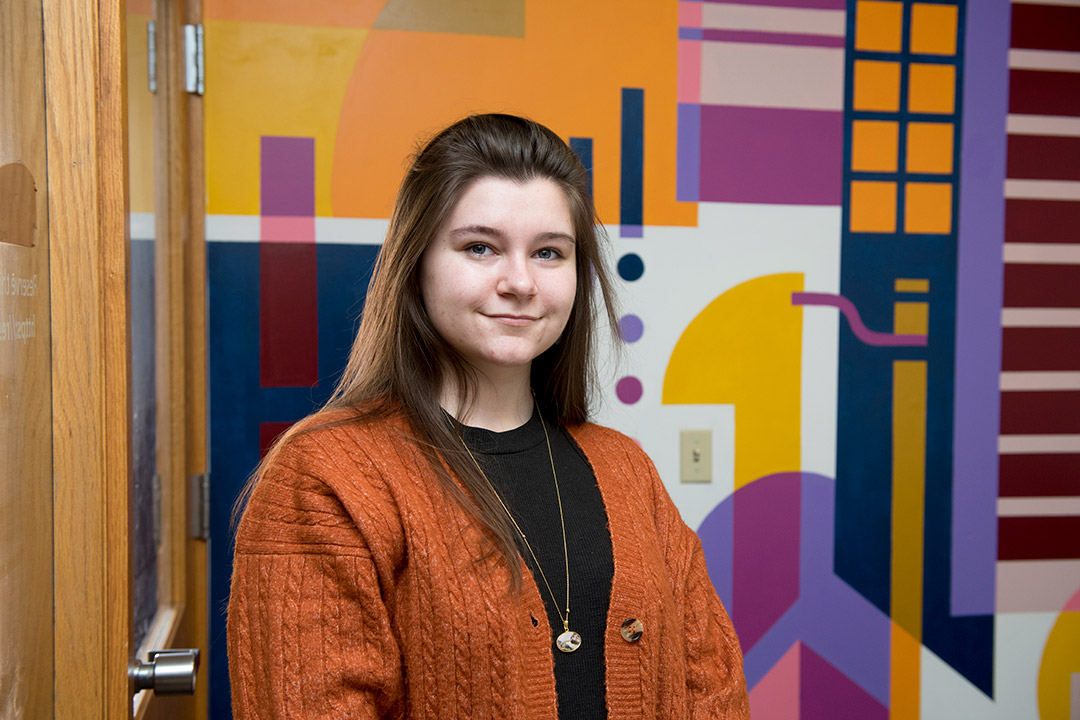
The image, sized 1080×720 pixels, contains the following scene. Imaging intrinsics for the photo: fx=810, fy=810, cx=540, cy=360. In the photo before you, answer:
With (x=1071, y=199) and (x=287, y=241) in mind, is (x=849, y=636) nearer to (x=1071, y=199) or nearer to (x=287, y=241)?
(x=1071, y=199)

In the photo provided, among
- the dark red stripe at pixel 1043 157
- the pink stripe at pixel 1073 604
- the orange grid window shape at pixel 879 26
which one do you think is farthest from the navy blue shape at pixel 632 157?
the pink stripe at pixel 1073 604

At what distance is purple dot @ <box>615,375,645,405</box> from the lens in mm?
1729

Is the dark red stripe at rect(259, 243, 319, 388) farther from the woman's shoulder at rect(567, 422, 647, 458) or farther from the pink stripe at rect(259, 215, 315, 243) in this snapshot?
the woman's shoulder at rect(567, 422, 647, 458)

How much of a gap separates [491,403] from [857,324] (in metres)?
1.04

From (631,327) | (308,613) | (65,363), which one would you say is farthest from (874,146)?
(65,363)

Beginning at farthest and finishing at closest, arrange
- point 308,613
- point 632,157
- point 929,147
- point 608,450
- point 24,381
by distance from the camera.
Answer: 1. point 929,147
2. point 632,157
3. point 608,450
4. point 308,613
5. point 24,381

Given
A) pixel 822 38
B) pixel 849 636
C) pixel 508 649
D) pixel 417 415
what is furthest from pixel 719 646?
pixel 822 38

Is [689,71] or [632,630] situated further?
[689,71]

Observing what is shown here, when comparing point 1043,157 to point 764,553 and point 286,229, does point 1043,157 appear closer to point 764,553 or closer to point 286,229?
point 764,553

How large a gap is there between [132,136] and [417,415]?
1.90ft

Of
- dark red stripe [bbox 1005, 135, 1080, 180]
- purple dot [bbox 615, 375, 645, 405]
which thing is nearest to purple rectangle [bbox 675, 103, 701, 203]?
purple dot [bbox 615, 375, 645, 405]

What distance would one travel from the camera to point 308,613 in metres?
0.88

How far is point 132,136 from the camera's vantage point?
1138 millimetres

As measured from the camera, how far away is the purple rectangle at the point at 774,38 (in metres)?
1.73
